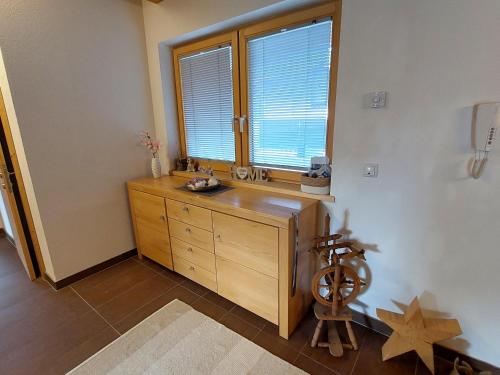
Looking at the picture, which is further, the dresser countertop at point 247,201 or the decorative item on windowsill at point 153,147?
the decorative item on windowsill at point 153,147

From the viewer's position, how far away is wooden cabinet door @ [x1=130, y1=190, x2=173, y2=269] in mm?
2266

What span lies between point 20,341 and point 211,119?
2.23 metres

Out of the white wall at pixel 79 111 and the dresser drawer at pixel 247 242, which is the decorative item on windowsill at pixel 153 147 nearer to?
the white wall at pixel 79 111

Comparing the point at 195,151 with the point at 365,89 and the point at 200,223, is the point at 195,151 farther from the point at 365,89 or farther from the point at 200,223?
the point at 365,89

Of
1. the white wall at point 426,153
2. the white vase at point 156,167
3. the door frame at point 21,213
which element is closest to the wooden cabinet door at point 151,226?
the white vase at point 156,167

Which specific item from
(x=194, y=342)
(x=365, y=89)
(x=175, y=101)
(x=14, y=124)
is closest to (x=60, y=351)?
(x=194, y=342)

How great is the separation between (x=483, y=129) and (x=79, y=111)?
276 centimetres

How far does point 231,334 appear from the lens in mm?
1713

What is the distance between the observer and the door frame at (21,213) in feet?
6.66

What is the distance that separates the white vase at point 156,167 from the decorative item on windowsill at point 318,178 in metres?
1.57

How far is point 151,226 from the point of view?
2398 mm

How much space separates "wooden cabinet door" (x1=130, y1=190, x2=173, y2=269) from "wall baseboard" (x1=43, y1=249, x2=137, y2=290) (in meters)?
0.21

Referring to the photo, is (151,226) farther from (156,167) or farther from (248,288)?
(248,288)

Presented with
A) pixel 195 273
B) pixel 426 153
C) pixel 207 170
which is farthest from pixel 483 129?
pixel 195 273
